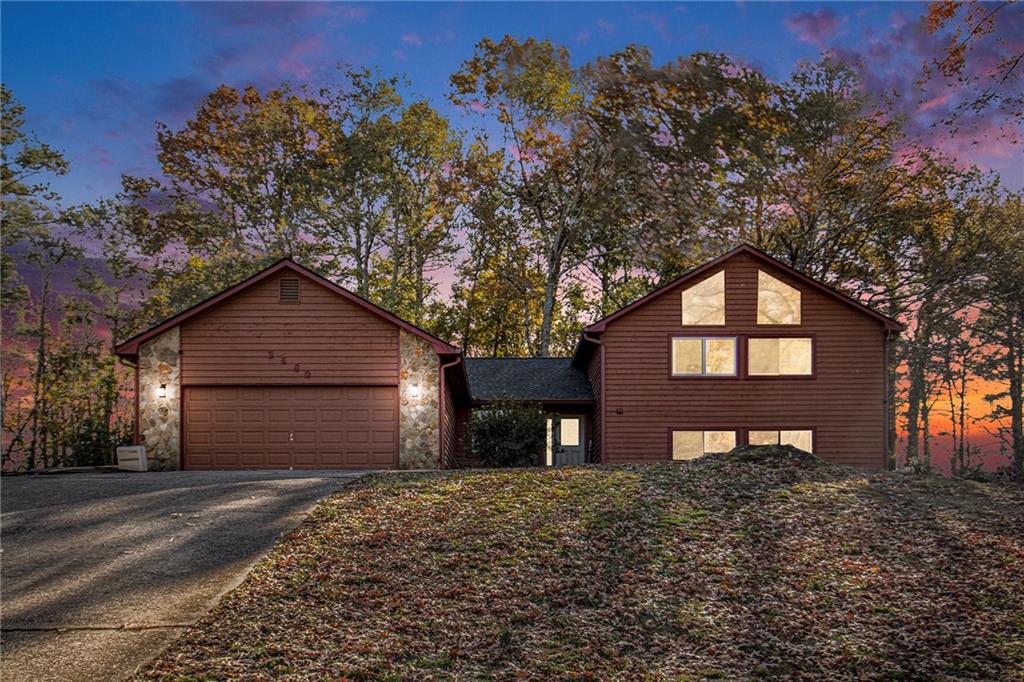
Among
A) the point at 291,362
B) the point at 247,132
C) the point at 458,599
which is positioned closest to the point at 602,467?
the point at 458,599

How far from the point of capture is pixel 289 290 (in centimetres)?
1967

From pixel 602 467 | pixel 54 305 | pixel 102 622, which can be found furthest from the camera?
pixel 54 305

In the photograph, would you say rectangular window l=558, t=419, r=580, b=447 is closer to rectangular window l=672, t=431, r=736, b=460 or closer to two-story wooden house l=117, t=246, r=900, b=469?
two-story wooden house l=117, t=246, r=900, b=469

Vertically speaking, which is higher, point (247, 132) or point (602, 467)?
point (247, 132)

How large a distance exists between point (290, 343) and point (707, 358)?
34.7ft

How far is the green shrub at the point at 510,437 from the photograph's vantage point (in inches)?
839

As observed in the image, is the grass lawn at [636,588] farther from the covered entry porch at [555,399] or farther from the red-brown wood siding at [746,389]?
the covered entry porch at [555,399]

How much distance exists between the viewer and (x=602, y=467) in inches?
586

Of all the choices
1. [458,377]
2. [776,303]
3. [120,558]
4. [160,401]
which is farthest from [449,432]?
[120,558]

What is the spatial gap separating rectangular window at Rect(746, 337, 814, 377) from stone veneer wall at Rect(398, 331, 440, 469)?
8.23 metres

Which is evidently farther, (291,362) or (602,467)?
(291,362)

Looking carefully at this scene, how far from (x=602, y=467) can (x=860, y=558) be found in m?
5.91

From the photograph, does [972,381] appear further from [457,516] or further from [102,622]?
[102,622]

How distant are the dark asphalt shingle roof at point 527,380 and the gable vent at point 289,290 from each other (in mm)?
6536
